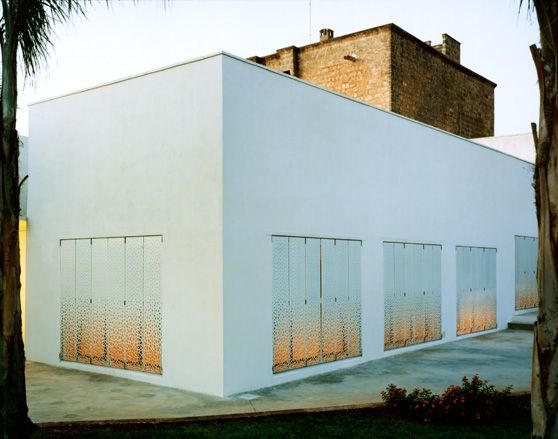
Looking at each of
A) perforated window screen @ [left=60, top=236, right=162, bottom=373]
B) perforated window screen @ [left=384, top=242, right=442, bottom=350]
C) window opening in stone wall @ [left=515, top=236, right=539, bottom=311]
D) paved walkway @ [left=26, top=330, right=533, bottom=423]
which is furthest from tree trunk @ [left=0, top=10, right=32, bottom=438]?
window opening in stone wall @ [left=515, top=236, right=539, bottom=311]

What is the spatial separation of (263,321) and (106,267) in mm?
2934

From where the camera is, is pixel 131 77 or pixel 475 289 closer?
pixel 131 77

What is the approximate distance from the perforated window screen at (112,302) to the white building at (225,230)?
0.09 ft

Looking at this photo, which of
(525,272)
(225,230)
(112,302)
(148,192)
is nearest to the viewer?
(225,230)

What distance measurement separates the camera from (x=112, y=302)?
9.83 metres

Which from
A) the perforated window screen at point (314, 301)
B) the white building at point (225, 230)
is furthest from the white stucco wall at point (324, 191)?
the perforated window screen at point (314, 301)

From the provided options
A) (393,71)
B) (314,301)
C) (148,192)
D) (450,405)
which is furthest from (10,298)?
(393,71)

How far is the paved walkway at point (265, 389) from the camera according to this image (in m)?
7.36

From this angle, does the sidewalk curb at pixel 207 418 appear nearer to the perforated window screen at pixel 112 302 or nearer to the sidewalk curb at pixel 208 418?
the sidewalk curb at pixel 208 418

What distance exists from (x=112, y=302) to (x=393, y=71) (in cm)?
1359

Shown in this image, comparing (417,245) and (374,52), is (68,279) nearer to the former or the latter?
(417,245)

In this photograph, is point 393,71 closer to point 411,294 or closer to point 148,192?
point 411,294

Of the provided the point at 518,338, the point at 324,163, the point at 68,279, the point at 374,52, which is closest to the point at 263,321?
the point at 324,163

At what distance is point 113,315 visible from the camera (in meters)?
9.79
